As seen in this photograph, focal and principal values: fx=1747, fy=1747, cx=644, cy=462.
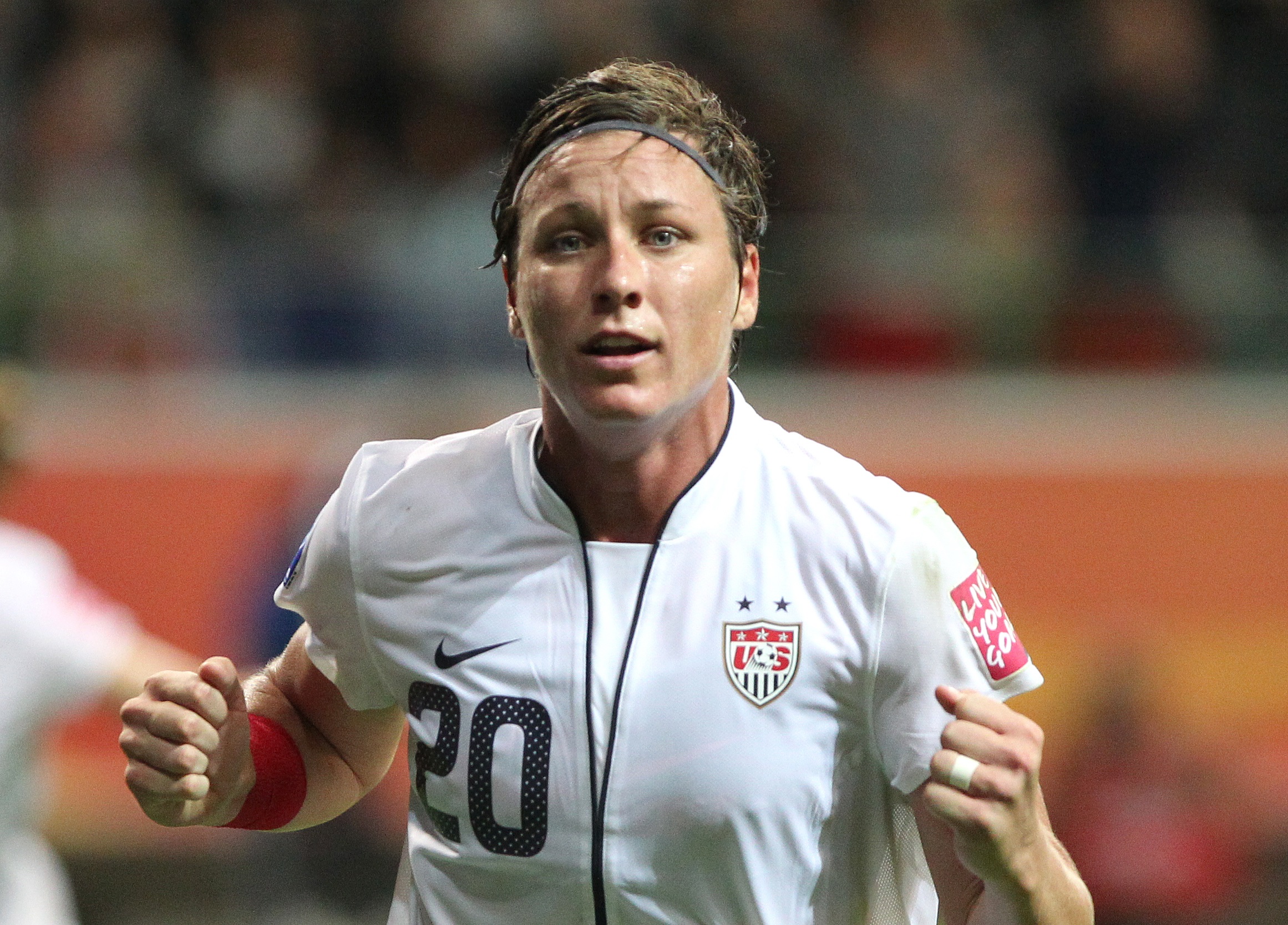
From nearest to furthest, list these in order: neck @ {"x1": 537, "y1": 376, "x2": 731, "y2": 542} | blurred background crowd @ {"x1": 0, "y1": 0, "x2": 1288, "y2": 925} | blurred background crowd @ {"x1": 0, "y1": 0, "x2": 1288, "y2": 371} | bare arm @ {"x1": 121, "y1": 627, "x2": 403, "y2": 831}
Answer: bare arm @ {"x1": 121, "y1": 627, "x2": 403, "y2": 831} < neck @ {"x1": 537, "y1": 376, "x2": 731, "y2": 542} < blurred background crowd @ {"x1": 0, "y1": 0, "x2": 1288, "y2": 925} < blurred background crowd @ {"x1": 0, "y1": 0, "x2": 1288, "y2": 371}

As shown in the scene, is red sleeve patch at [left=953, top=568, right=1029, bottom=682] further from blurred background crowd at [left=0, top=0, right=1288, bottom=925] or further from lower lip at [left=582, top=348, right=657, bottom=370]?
blurred background crowd at [left=0, top=0, right=1288, bottom=925]

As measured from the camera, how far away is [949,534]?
246 cm

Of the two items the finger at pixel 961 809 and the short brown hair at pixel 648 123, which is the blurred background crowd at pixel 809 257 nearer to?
the short brown hair at pixel 648 123

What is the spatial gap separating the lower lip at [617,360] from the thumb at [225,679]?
69cm

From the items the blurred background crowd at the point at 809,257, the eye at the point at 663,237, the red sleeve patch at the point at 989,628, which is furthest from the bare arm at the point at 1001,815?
the blurred background crowd at the point at 809,257

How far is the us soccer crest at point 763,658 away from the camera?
2.42 metres

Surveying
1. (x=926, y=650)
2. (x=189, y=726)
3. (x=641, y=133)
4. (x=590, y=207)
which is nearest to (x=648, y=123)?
(x=641, y=133)

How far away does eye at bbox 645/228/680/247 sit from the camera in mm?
2498

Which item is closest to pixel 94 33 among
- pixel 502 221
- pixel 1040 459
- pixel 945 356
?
pixel 945 356

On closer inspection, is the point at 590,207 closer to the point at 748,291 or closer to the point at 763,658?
the point at 748,291

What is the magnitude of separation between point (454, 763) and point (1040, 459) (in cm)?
559

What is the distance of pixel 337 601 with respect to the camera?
2703 millimetres

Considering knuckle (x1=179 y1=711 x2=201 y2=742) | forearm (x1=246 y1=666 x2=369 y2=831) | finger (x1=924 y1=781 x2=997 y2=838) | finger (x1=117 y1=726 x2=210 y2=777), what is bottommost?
forearm (x1=246 y1=666 x2=369 y2=831)

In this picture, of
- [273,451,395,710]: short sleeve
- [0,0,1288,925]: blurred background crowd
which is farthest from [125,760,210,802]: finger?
[0,0,1288,925]: blurred background crowd
